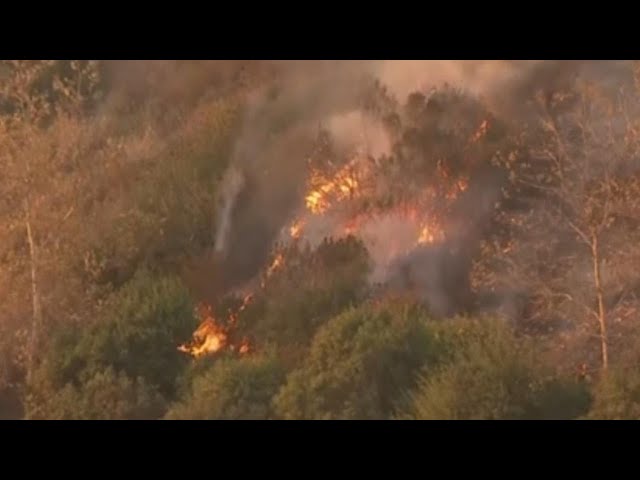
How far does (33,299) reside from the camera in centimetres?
2459

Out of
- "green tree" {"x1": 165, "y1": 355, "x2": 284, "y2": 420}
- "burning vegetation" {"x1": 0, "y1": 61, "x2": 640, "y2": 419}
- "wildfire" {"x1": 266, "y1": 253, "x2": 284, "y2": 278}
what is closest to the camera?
"green tree" {"x1": 165, "y1": 355, "x2": 284, "y2": 420}

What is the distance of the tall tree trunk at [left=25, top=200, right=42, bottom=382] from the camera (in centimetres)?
2415

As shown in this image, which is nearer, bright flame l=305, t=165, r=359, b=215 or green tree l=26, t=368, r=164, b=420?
green tree l=26, t=368, r=164, b=420

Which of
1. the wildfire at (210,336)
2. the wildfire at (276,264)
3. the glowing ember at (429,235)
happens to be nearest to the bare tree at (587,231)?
the glowing ember at (429,235)

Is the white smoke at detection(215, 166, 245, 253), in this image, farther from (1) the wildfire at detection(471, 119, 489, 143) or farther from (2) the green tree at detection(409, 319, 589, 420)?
(2) the green tree at detection(409, 319, 589, 420)

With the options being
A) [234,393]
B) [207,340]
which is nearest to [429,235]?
[207,340]

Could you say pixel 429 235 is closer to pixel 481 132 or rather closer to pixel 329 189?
pixel 329 189

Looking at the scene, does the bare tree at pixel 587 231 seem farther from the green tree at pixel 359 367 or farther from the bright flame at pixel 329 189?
the bright flame at pixel 329 189

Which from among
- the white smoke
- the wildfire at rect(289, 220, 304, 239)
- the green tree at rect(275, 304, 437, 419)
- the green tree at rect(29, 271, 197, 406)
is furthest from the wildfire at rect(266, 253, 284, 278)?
the green tree at rect(275, 304, 437, 419)

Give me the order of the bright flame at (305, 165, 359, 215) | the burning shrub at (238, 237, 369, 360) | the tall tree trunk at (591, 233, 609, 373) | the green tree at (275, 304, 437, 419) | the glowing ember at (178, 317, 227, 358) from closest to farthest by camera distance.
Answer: the green tree at (275, 304, 437, 419)
the tall tree trunk at (591, 233, 609, 373)
the glowing ember at (178, 317, 227, 358)
the burning shrub at (238, 237, 369, 360)
the bright flame at (305, 165, 359, 215)

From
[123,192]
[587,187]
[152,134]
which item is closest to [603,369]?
[587,187]
